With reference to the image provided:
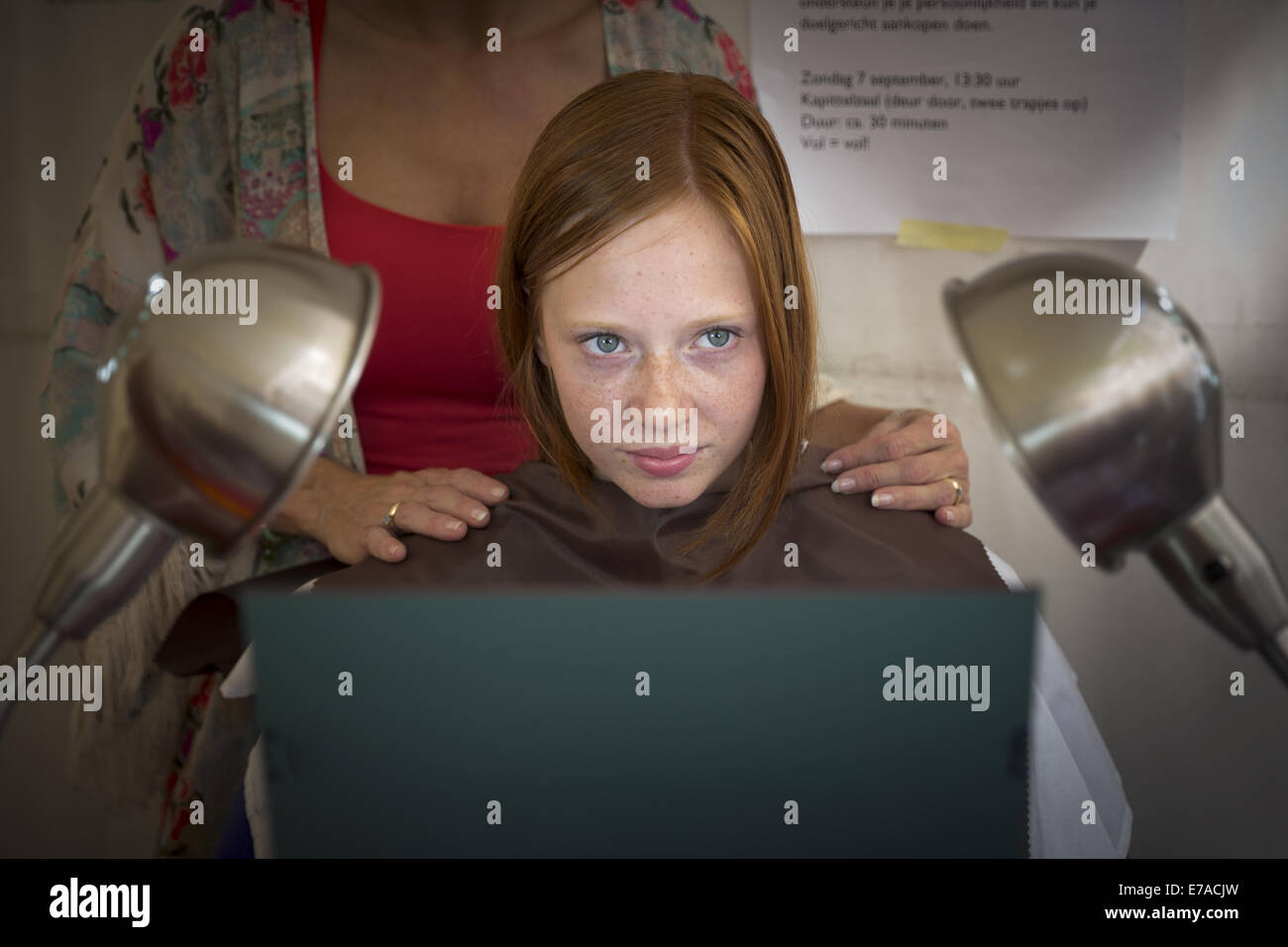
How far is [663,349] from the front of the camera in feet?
2.78

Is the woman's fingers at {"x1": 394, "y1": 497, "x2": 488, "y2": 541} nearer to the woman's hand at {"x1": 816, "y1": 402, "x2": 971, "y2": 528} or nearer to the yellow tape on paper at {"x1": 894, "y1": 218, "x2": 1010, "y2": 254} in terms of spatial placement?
the woman's hand at {"x1": 816, "y1": 402, "x2": 971, "y2": 528}

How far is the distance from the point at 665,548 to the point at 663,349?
0.71 ft

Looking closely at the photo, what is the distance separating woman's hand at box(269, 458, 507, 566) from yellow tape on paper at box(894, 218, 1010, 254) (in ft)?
1.99

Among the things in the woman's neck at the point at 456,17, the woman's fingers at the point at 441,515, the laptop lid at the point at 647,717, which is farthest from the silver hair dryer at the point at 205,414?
the woman's neck at the point at 456,17

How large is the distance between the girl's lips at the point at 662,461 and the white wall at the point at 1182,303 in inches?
21.6

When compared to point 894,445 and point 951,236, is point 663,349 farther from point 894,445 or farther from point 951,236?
point 951,236

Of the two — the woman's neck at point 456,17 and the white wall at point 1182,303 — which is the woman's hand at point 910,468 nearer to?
the white wall at point 1182,303

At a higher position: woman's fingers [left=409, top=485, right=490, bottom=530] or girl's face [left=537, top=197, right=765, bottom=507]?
girl's face [left=537, top=197, right=765, bottom=507]

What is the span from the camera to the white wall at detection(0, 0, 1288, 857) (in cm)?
115

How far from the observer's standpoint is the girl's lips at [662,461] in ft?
2.90

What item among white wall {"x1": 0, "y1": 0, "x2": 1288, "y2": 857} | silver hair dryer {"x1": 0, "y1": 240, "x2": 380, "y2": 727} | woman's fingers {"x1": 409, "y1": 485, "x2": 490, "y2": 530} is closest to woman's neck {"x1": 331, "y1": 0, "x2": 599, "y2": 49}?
white wall {"x1": 0, "y1": 0, "x2": 1288, "y2": 857}
